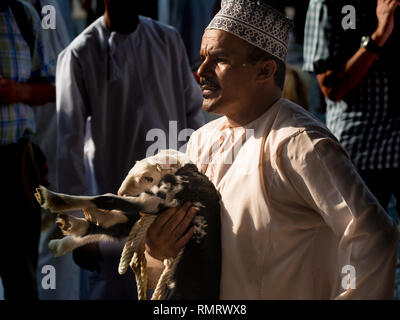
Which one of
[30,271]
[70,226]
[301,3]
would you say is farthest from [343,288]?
[301,3]

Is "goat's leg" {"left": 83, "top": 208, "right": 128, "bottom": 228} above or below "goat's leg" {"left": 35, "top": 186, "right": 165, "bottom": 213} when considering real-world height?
below

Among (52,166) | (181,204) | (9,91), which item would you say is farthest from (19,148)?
(181,204)

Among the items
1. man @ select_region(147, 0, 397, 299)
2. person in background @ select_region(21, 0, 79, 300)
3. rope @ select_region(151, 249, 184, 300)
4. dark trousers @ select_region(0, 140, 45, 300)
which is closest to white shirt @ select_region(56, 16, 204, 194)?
dark trousers @ select_region(0, 140, 45, 300)

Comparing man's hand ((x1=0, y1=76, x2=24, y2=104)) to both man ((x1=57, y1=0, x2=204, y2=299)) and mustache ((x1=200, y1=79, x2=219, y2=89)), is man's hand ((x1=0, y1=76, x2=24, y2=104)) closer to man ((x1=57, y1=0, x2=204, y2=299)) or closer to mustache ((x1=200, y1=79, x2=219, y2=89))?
man ((x1=57, y1=0, x2=204, y2=299))

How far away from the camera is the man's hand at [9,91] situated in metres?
4.29

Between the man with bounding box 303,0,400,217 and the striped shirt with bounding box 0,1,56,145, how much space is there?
1718 mm

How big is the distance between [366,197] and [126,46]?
237 cm

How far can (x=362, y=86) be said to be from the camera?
418cm

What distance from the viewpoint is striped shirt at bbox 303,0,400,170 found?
4121mm

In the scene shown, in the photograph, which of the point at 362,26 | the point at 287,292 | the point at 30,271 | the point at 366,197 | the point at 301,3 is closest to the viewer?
the point at 366,197

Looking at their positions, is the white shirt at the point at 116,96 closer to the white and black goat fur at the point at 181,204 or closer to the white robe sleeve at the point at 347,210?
the white and black goat fur at the point at 181,204

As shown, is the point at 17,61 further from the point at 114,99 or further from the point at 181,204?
the point at 181,204
